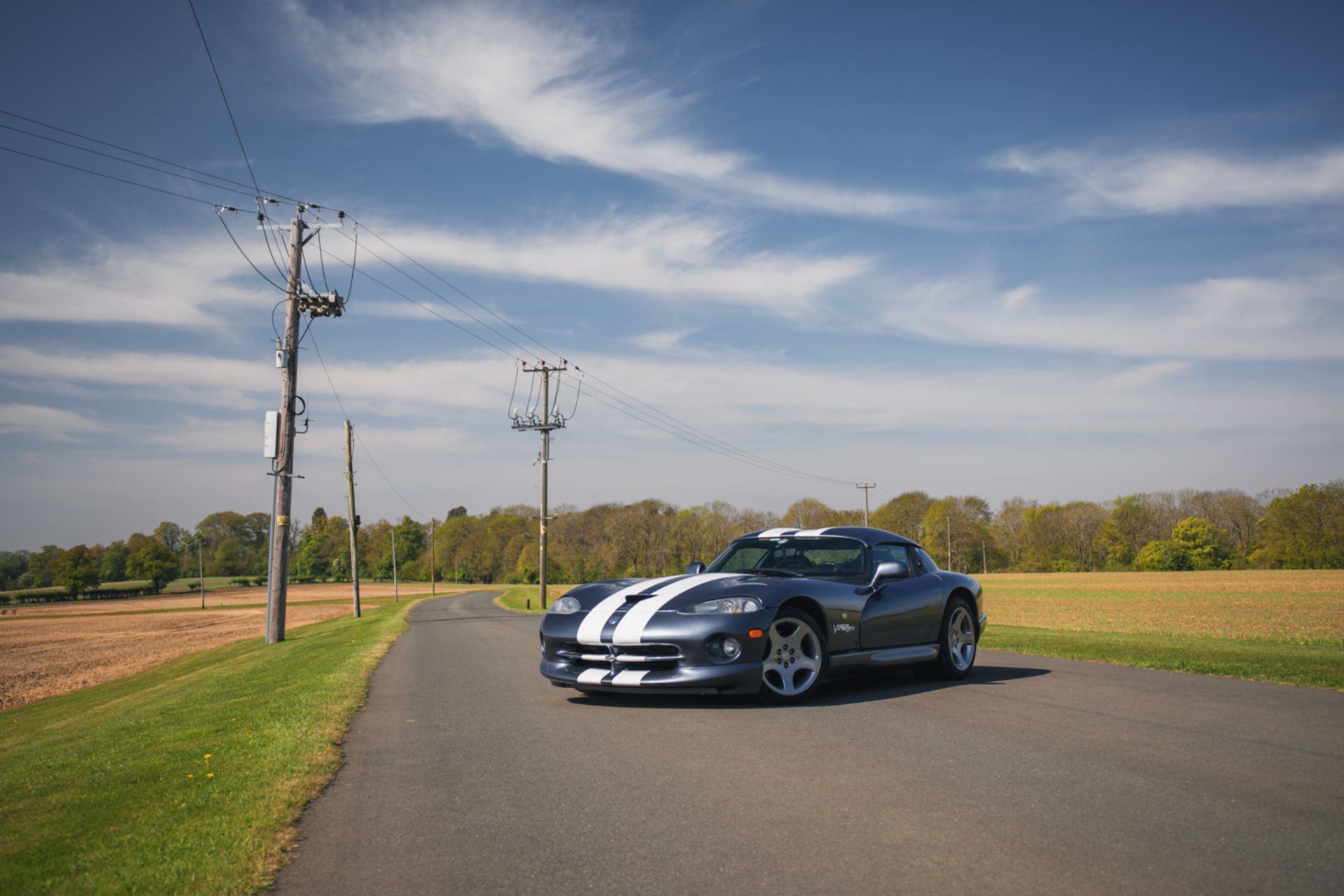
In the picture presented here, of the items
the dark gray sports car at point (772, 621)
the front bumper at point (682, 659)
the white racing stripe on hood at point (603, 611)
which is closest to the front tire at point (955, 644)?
the dark gray sports car at point (772, 621)

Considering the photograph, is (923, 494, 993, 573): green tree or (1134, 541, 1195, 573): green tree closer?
(1134, 541, 1195, 573): green tree

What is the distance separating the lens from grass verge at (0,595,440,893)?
3389mm

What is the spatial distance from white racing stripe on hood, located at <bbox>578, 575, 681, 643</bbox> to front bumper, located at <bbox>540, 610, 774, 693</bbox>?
75 millimetres

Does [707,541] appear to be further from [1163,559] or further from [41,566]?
[41,566]

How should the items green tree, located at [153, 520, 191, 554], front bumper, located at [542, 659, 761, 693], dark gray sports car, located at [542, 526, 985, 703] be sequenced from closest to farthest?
front bumper, located at [542, 659, 761, 693] < dark gray sports car, located at [542, 526, 985, 703] < green tree, located at [153, 520, 191, 554]

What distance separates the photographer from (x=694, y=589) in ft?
23.8

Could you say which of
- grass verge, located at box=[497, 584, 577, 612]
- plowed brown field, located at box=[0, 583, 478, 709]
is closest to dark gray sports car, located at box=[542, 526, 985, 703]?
plowed brown field, located at box=[0, 583, 478, 709]

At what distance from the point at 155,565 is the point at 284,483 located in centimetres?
10818

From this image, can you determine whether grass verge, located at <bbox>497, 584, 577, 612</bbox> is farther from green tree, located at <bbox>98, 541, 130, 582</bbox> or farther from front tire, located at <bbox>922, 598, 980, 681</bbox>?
green tree, located at <bbox>98, 541, 130, 582</bbox>

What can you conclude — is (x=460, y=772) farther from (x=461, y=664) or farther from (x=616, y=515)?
(x=616, y=515)

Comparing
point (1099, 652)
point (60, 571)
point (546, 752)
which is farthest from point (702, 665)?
point (60, 571)

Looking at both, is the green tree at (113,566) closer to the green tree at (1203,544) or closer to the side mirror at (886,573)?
the green tree at (1203,544)

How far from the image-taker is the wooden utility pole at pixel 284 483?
2203 centimetres

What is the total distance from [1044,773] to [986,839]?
130 cm
